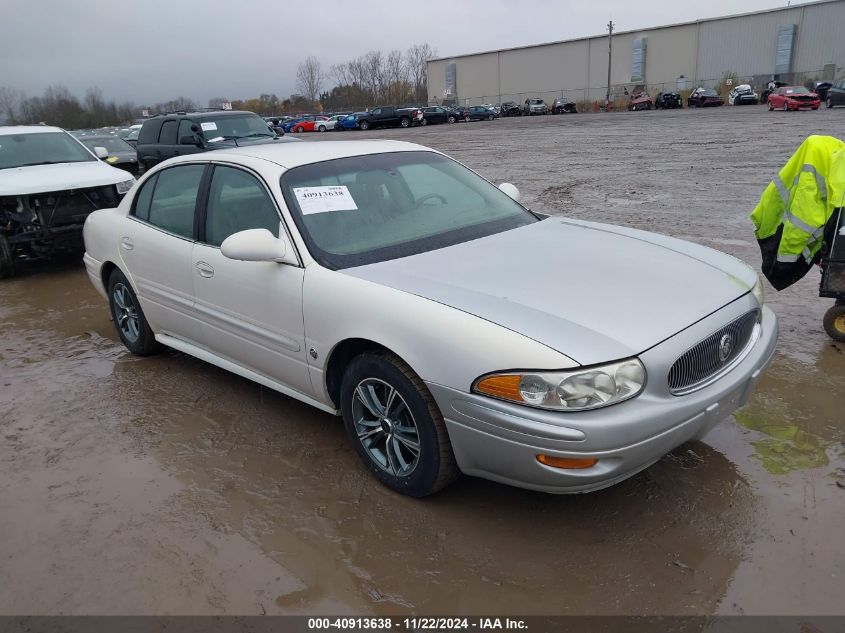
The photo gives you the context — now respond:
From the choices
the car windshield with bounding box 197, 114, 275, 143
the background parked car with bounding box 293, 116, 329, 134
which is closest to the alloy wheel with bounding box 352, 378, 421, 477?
the car windshield with bounding box 197, 114, 275, 143

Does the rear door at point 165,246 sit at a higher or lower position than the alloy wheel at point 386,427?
higher

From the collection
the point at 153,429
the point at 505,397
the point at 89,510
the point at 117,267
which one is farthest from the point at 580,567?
the point at 117,267

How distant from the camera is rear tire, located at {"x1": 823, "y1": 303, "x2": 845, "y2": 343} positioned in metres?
4.83

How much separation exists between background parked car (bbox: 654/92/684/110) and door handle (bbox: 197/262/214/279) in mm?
52767

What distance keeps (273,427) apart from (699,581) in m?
2.45

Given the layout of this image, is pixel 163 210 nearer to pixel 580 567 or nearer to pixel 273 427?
pixel 273 427

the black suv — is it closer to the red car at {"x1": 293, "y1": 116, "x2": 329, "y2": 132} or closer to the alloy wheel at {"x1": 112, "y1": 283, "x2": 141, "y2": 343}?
the alloy wheel at {"x1": 112, "y1": 283, "x2": 141, "y2": 343}

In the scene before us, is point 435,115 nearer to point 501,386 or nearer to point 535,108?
point 535,108

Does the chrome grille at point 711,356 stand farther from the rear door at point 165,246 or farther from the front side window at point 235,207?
the rear door at point 165,246

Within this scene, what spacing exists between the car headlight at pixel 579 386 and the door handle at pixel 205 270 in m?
2.14

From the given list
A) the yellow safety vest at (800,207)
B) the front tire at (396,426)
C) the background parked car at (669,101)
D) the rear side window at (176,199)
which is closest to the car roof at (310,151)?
the rear side window at (176,199)

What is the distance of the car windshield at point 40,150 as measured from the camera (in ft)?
28.8

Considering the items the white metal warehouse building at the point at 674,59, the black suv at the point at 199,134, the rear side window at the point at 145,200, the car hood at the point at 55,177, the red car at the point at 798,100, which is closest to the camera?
the rear side window at the point at 145,200

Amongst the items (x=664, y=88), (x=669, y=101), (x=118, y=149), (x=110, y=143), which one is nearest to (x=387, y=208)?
(x=118, y=149)
